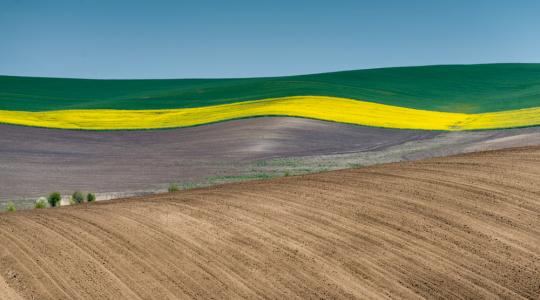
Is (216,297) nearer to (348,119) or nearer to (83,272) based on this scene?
(83,272)

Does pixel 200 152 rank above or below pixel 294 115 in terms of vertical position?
below

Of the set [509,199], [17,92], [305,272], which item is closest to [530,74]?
[17,92]

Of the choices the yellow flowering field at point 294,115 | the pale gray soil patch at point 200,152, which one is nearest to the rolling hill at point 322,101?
the yellow flowering field at point 294,115

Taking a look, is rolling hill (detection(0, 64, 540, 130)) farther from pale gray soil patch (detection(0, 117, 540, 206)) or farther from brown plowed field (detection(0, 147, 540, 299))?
brown plowed field (detection(0, 147, 540, 299))

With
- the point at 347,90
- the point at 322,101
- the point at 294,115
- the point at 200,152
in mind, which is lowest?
the point at 347,90

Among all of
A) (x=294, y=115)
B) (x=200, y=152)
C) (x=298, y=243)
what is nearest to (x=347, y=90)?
(x=294, y=115)

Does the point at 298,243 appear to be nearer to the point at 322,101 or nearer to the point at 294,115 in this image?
the point at 294,115

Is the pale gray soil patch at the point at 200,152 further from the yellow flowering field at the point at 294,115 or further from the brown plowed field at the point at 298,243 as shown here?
the brown plowed field at the point at 298,243
